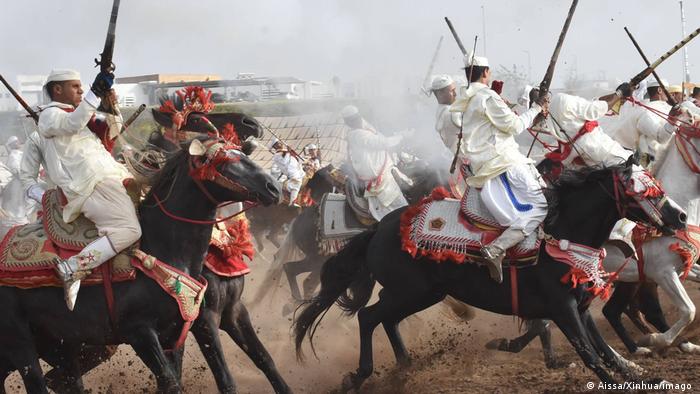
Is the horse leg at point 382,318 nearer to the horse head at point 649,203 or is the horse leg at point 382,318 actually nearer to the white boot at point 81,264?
the horse head at point 649,203

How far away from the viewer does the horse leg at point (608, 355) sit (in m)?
6.89

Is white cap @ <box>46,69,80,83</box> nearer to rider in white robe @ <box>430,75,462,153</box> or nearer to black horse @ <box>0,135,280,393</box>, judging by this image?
black horse @ <box>0,135,280,393</box>

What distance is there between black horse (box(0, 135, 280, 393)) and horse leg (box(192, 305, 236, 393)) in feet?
0.84

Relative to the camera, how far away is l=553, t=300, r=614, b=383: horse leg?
6812 millimetres

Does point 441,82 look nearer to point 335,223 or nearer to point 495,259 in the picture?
point 495,259

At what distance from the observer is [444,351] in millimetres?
9039

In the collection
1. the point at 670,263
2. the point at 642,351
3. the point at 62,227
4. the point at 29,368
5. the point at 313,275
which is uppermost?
the point at 62,227

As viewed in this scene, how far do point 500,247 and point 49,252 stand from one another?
3.33 meters

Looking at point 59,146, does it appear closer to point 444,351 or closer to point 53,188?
point 53,188

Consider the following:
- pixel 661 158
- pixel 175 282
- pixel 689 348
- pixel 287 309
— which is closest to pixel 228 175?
pixel 175 282

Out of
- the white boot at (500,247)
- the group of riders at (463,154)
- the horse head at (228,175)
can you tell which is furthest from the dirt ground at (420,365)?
the horse head at (228,175)

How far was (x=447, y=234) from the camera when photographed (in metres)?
7.68

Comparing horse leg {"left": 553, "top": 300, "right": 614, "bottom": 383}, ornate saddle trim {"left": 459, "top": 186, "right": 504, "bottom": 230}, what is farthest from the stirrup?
horse leg {"left": 553, "top": 300, "right": 614, "bottom": 383}

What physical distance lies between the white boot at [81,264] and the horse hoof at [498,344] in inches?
160
